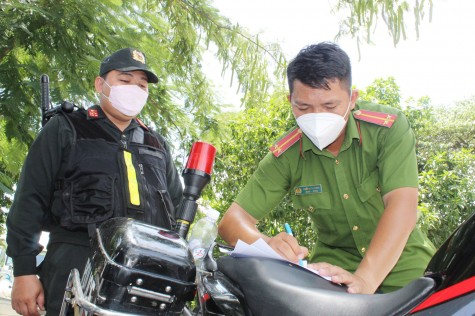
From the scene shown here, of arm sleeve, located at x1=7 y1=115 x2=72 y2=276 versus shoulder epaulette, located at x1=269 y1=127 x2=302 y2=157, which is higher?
shoulder epaulette, located at x1=269 y1=127 x2=302 y2=157

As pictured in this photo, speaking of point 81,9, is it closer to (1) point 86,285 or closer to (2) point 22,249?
(2) point 22,249

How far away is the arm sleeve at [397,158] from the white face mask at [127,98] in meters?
1.30

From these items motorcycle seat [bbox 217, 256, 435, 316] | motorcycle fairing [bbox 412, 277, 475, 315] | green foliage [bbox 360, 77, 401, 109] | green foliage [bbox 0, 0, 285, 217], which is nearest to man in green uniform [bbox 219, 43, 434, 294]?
motorcycle seat [bbox 217, 256, 435, 316]

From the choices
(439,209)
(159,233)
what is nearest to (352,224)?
(159,233)

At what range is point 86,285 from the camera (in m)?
1.60

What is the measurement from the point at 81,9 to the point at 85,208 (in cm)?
223

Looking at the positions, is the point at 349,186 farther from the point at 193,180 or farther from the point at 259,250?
the point at 259,250

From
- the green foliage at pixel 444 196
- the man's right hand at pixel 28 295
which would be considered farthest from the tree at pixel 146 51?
the green foliage at pixel 444 196

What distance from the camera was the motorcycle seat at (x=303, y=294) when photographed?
Result: 1098 mm

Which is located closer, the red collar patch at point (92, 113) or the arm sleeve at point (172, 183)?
the red collar patch at point (92, 113)

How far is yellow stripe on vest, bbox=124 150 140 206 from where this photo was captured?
2391mm

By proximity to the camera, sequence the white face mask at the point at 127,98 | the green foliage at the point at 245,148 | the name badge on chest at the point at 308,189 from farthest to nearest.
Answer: the green foliage at the point at 245,148, the white face mask at the point at 127,98, the name badge on chest at the point at 308,189

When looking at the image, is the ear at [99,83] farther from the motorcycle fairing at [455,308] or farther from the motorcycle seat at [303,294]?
the motorcycle fairing at [455,308]

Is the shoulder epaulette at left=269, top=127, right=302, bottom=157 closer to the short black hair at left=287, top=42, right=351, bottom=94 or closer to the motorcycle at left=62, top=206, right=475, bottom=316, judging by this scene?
the short black hair at left=287, top=42, right=351, bottom=94
